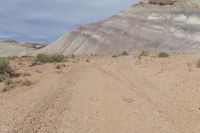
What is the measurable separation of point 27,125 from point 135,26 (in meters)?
57.2

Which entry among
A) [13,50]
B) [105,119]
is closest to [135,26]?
[13,50]

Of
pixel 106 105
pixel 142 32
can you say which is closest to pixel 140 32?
pixel 142 32

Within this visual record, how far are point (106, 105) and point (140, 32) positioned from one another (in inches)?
2045

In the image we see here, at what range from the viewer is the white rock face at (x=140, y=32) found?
61.3m

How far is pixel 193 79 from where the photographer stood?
21844 millimetres

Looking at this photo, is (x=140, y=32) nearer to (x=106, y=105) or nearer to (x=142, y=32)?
(x=142, y=32)

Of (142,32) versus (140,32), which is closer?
(142,32)

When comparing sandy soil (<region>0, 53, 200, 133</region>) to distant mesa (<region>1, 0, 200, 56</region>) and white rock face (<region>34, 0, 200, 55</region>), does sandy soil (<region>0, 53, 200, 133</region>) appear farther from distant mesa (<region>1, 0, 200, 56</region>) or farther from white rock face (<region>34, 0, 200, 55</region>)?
distant mesa (<region>1, 0, 200, 56</region>)

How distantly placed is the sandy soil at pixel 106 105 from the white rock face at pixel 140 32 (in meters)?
36.2

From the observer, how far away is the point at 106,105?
14992 mm

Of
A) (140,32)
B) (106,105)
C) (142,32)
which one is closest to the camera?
(106,105)

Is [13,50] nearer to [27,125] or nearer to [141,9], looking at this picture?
[141,9]

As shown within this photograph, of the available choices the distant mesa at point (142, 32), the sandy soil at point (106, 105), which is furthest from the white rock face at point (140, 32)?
the sandy soil at point (106, 105)

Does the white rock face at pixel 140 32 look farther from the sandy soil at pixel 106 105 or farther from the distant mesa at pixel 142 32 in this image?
the sandy soil at pixel 106 105
